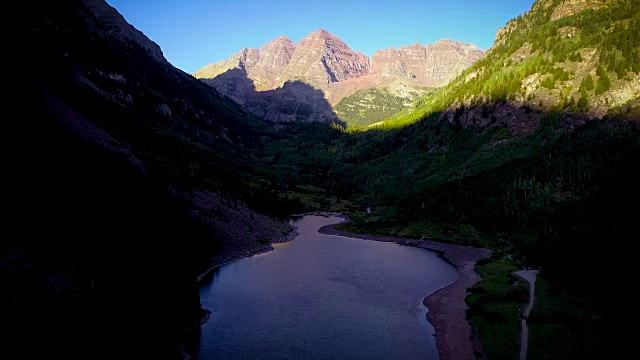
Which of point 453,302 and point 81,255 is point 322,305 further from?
point 81,255

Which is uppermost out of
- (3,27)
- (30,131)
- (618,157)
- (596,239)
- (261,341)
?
(3,27)

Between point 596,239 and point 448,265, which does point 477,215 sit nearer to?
point 448,265

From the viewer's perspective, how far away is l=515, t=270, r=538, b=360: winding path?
2595 inches

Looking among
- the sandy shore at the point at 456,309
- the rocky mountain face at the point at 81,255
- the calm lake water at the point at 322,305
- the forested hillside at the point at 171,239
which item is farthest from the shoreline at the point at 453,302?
the rocky mountain face at the point at 81,255

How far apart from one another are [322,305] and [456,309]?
94.8 ft

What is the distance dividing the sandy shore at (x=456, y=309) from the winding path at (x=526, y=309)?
21.5ft

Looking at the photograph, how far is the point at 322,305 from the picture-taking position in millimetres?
88125

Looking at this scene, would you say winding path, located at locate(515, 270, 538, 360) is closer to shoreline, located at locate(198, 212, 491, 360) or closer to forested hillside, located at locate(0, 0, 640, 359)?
forested hillside, located at locate(0, 0, 640, 359)

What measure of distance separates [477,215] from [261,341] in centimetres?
12302

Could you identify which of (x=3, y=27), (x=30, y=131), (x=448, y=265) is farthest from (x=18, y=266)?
(x=3, y=27)

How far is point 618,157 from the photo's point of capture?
14662cm

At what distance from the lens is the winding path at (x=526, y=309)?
65.9 m

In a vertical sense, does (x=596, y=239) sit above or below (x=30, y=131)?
below

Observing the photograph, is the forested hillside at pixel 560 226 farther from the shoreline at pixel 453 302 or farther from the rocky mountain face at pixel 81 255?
the rocky mountain face at pixel 81 255
